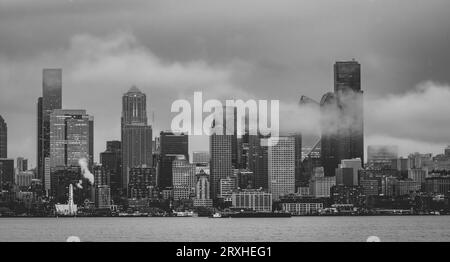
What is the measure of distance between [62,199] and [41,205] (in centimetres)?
83

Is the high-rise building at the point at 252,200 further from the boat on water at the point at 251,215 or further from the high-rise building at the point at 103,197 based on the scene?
the high-rise building at the point at 103,197

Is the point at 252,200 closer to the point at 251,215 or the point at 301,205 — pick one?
the point at 301,205

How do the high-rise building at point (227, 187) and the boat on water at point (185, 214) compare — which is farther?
the boat on water at point (185, 214)

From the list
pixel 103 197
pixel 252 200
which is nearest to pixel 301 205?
pixel 252 200

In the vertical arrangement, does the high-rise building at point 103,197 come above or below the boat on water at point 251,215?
above

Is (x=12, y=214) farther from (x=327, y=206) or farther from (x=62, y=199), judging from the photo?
(x=327, y=206)

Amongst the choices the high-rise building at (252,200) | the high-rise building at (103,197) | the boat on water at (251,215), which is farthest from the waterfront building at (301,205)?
the high-rise building at (103,197)

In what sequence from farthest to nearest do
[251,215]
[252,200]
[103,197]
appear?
1. [251,215]
2. [252,200]
3. [103,197]

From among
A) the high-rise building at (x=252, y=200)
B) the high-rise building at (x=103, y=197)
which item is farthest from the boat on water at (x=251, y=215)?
the high-rise building at (x=103, y=197)

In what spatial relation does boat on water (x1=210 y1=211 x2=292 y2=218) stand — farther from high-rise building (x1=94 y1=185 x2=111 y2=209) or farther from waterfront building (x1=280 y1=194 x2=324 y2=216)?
high-rise building (x1=94 y1=185 x2=111 y2=209)

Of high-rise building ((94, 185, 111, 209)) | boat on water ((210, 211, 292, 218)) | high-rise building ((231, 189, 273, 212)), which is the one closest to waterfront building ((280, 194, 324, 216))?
boat on water ((210, 211, 292, 218))

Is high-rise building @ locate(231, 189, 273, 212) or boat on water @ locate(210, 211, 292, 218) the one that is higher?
high-rise building @ locate(231, 189, 273, 212)
